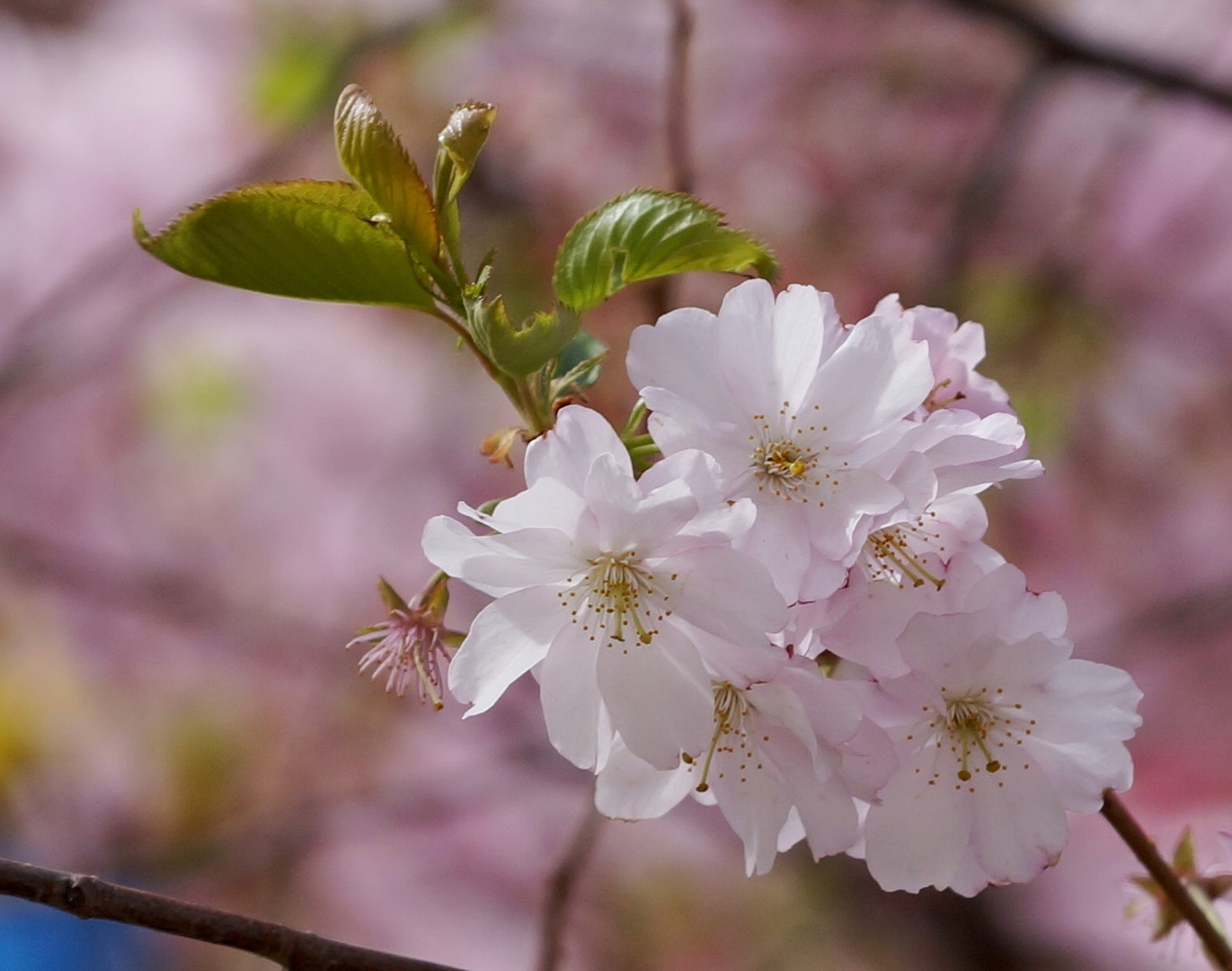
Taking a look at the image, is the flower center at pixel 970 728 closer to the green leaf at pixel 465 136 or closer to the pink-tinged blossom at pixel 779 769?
the pink-tinged blossom at pixel 779 769

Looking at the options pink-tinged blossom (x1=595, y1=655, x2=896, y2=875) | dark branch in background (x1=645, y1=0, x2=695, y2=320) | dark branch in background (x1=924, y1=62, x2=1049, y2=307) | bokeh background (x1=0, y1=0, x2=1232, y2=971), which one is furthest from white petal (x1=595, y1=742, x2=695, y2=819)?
bokeh background (x1=0, y1=0, x2=1232, y2=971)

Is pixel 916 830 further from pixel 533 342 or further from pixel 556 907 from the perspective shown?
pixel 556 907

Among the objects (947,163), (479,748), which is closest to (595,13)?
(947,163)

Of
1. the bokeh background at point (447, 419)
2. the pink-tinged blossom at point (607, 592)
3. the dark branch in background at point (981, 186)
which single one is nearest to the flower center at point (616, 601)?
the pink-tinged blossom at point (607, 592)

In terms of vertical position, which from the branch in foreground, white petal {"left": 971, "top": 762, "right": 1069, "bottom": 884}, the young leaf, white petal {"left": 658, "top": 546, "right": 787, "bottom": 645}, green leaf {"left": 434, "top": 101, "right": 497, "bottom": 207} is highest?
green leaf {"left": 434, "top": 101, "right": 497, "bottom": 207}

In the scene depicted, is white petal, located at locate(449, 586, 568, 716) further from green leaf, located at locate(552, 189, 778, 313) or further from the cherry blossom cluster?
green leaf, located at locate(552, 189, 778, 313)

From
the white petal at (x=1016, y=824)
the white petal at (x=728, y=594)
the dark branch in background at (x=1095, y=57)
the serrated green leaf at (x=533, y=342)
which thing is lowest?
the white petal at (x=1016, y=824)

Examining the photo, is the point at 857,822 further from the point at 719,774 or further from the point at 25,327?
the point at 25,327
